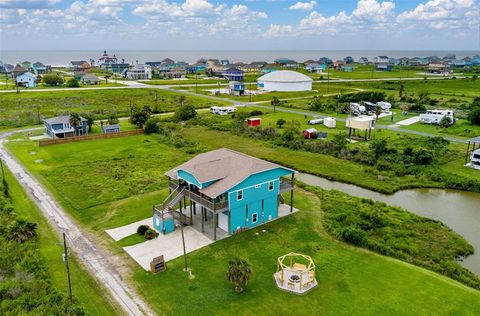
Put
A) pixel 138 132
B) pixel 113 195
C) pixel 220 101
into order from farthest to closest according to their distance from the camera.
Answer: pixel 220 101, pixel 138 132, pixel 113 195

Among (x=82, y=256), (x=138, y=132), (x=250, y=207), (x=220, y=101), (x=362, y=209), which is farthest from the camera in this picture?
(x=220, y=101)

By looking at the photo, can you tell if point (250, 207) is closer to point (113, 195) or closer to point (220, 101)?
point (113, 195)

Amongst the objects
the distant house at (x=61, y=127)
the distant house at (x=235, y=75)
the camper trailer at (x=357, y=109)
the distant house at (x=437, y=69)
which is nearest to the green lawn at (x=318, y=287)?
the distant house at (x=61, y=127)

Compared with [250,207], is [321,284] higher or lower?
lower

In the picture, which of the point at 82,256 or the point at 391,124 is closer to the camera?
the point at 82,256

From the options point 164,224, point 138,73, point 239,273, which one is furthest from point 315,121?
point 138,73

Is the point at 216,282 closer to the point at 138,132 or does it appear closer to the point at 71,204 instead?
the point at 71,204

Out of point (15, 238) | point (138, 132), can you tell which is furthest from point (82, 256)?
point (138, 132)
